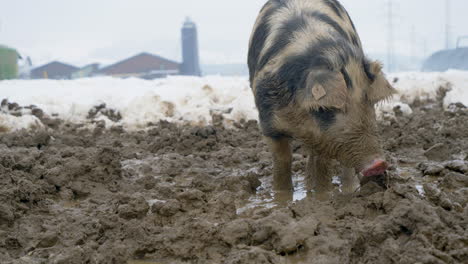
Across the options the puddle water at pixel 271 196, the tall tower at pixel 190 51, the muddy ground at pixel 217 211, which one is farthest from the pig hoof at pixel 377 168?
the tall tower at pixel 190 51

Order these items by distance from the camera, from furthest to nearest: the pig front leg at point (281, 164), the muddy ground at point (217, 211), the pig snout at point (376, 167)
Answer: the pig front leg at point (281, 164) < the pig snout at point (376, 167) < the muddy ground at point (217, 211)

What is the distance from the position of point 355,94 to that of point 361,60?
1.15ft

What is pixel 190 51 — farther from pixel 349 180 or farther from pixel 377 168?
pixel 377 168

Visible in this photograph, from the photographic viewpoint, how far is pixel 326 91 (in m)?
3.46

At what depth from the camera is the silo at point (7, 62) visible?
Result: 723 inches

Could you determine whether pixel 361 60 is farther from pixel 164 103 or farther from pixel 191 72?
pixel 191 72

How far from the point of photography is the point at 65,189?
Result: 4.20m

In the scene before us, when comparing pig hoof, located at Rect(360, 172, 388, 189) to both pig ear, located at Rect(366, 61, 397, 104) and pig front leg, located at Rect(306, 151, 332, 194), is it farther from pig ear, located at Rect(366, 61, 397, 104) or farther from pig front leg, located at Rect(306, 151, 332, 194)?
pig front leg, located at Rect(306, 151, 332, 194)

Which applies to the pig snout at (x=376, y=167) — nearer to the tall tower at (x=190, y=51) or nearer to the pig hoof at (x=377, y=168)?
the pig hoof at (x=377, y=168)

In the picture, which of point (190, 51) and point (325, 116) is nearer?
point (325, 116)

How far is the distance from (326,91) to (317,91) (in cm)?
6

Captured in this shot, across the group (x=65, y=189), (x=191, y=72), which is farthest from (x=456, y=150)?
(x=191, y=72)

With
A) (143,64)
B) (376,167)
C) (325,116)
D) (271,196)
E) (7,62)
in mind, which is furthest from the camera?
(143,64)

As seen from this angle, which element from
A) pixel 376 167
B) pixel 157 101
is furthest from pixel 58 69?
pixel 376 167
